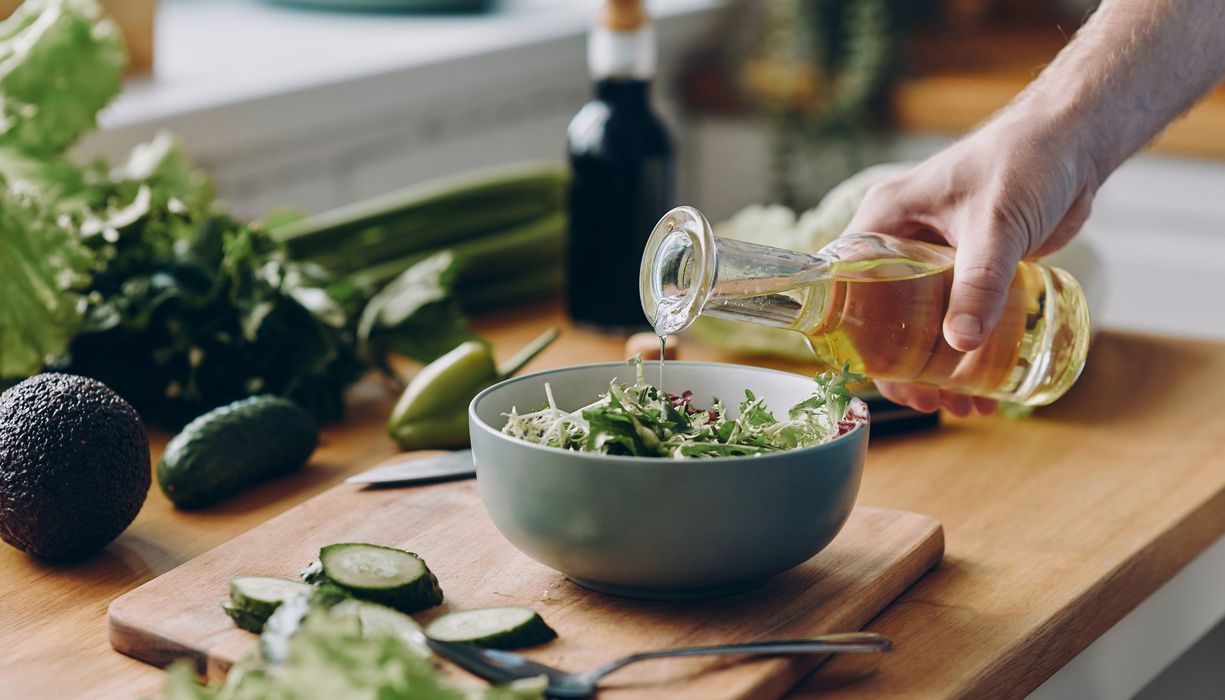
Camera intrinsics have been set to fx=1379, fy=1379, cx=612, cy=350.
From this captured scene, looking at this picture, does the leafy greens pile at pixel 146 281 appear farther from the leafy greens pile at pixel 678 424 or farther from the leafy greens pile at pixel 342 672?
the leafy greens pile at pixel 342 672

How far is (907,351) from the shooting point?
1257 millimetres

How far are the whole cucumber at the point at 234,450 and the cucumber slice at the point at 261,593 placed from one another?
30cm

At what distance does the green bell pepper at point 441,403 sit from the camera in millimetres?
1513

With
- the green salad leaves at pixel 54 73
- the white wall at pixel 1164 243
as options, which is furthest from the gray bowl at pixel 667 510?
the white wall at pixel 1164 243

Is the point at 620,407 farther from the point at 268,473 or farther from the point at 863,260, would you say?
the point at 268,473

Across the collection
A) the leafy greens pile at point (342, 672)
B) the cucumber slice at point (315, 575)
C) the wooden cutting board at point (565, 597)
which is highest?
the leafy greens pile at point (342, 672)

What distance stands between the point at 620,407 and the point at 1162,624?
63 centimetres

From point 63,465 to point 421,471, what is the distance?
343mm

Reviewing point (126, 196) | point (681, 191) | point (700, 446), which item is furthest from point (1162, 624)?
point (681, 191)

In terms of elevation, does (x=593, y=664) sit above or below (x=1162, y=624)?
above

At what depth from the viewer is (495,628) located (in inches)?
38.9

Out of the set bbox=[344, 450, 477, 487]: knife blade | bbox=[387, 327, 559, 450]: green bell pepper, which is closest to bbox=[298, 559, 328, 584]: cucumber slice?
bbox=[344, 450, 477, 487]: knife blade

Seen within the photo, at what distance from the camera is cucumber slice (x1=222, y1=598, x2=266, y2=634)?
1.02 meters

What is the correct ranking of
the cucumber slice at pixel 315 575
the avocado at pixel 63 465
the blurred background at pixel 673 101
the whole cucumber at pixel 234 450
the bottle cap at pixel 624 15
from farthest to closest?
the blurred background at pixel 673 101 < the bottle cap at pixel 624 15 < the whole cucumber at pixel 234 450 < the avocado at pixel 63 465 < the cucumber slice at pixel 315 575
